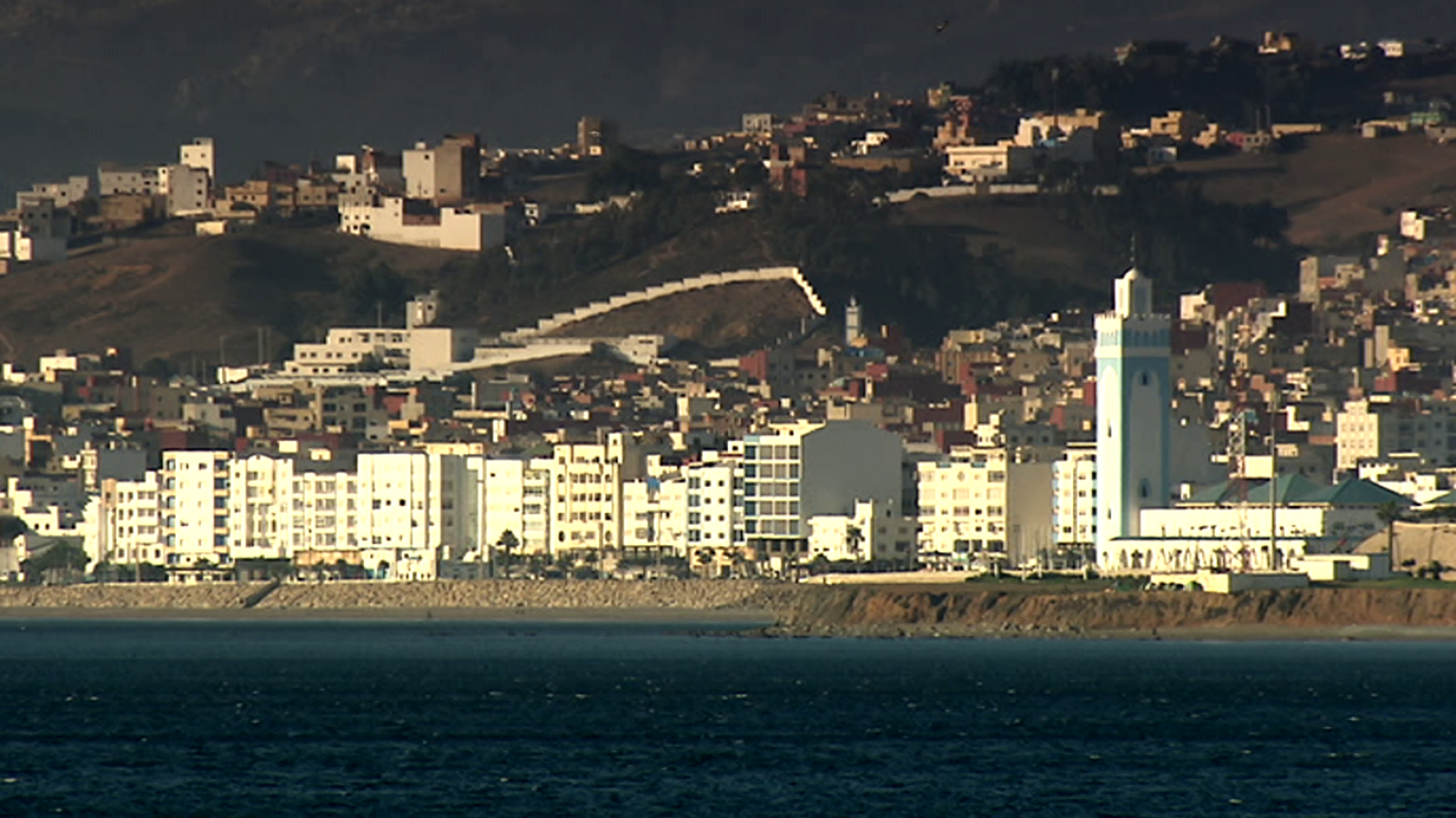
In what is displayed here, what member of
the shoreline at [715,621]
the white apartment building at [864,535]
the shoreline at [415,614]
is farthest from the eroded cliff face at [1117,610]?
the white apartment building at [864,535]

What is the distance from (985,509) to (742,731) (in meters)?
81.1

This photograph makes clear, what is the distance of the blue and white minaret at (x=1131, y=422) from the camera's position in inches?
5930

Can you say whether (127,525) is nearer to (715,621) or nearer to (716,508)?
(716,508)

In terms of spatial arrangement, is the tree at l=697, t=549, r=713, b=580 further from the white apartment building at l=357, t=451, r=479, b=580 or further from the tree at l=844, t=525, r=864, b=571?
the white apartment building at l=357, t=451, r=479, b=580

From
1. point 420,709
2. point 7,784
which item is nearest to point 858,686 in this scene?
Answer: point 420,709

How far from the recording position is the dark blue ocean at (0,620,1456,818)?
246ft

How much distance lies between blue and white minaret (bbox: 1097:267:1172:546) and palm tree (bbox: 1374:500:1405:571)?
26.8ft

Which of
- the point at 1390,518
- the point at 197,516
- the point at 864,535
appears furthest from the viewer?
the point at 197,516

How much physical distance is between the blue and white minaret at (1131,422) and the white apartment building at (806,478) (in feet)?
85.0

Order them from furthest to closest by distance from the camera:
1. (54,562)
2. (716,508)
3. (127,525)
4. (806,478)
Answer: (127,525) < (54,562) < (716,508) < (806,478)

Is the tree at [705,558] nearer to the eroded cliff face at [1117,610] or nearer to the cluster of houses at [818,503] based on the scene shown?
the cluster of houses at [818,503]

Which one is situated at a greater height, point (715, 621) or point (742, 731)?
point (715, 621)

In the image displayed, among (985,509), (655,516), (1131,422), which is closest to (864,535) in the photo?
(985,509)

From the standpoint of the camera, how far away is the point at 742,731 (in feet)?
303
